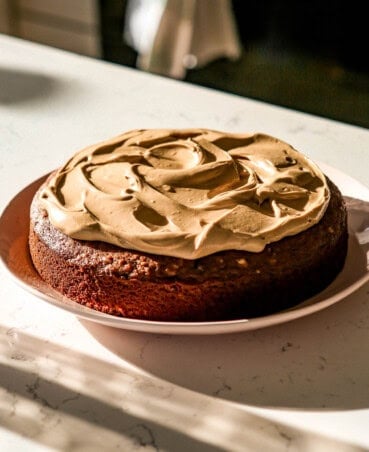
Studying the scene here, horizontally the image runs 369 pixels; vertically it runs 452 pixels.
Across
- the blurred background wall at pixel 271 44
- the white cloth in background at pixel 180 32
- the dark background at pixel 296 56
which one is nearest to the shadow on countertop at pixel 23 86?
the white cloth in background at pixel 180 32

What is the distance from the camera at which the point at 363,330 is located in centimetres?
105

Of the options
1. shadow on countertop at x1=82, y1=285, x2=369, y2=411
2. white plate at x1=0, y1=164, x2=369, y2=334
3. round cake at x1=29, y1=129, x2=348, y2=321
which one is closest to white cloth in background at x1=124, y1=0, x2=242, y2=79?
white plate at x1=0, y1=164, x2=369, y2=334

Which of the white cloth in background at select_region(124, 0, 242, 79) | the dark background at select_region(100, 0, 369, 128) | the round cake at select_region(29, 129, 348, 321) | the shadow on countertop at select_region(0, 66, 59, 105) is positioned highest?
the round cake at select_region(29, 129, 348, 321)

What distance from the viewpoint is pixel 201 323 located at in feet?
3.19

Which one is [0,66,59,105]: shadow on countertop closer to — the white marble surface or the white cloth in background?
the white marble surface

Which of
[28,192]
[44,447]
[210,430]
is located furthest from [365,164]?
[44,447]

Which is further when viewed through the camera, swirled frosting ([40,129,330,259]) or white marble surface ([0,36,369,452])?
swirled frosting ([40,129,330,259])

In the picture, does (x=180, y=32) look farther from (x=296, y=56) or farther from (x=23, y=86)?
(x=23, y=86)

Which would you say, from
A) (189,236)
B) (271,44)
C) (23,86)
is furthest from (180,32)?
(189,236)

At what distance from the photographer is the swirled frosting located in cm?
100

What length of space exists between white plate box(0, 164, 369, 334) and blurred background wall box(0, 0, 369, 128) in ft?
7.26

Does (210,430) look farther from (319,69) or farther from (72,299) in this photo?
(319,69)

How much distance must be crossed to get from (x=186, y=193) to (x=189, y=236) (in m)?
0.12

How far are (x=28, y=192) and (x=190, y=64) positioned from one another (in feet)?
7.64
